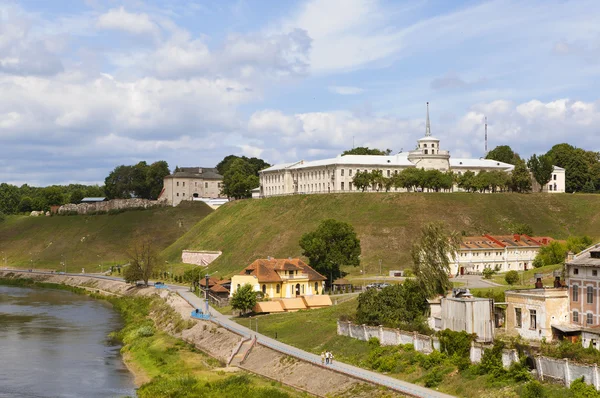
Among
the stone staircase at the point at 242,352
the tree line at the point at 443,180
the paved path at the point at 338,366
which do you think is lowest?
the stone staircase at the point at 242,352

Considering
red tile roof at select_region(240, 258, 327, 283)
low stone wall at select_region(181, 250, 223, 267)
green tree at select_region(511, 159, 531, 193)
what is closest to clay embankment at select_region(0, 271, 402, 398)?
red tile roof at select_region(240, 258, 327, 283)

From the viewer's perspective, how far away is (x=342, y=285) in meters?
95.4

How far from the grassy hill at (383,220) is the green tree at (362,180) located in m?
5.93

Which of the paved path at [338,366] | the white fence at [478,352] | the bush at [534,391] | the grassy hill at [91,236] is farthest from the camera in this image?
the grassy hill at [91,236]

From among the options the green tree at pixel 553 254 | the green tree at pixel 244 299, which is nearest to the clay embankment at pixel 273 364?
the green tree at pixel 244 299

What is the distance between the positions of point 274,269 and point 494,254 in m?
35.2

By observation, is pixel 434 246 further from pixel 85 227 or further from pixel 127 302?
pixel 85 227

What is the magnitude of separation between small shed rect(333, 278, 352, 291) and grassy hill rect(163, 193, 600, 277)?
18.1 m

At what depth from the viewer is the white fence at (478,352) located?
38469 millimetres

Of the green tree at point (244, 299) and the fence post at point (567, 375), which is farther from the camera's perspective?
the green tree at point (244, 299)

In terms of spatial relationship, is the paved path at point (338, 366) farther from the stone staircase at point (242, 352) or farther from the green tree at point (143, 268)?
the green tree at point (143, 268)

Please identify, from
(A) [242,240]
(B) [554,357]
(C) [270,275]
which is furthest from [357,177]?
(B) [554,357]

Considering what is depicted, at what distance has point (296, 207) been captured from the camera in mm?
150625

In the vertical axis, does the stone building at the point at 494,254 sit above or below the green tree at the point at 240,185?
below
